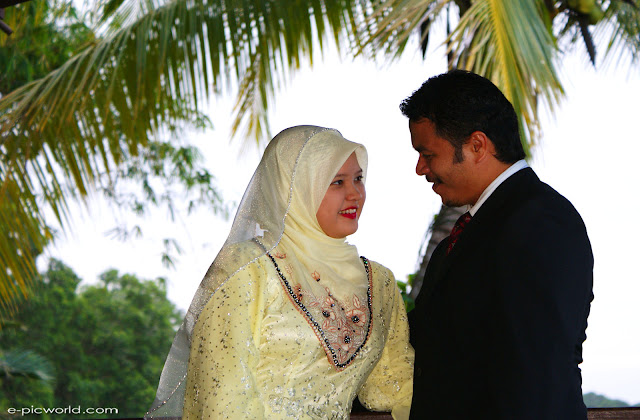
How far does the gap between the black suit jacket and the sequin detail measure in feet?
0.76

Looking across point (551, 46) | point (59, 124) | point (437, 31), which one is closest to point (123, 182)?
point (59, 124)

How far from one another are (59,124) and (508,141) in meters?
3.44

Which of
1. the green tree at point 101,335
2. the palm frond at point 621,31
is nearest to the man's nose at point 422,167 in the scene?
the palm frond at point 621,31

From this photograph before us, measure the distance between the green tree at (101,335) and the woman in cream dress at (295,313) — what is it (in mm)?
7038

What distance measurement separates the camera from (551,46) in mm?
4023

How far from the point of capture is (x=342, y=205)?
2.45 m

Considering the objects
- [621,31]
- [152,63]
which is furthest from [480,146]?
[621,31]

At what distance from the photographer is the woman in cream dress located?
7.06 ft

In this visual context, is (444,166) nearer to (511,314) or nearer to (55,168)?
(511,314)

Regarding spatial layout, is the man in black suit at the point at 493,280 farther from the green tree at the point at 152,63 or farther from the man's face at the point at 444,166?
the green tree at the point at 152,63

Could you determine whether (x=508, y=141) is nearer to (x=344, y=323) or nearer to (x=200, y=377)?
(x=344, y=323)

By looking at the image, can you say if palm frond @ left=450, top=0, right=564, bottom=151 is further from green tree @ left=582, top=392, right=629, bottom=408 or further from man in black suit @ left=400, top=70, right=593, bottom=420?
green tree @ left=582, top=392, right=629, bottom=408
